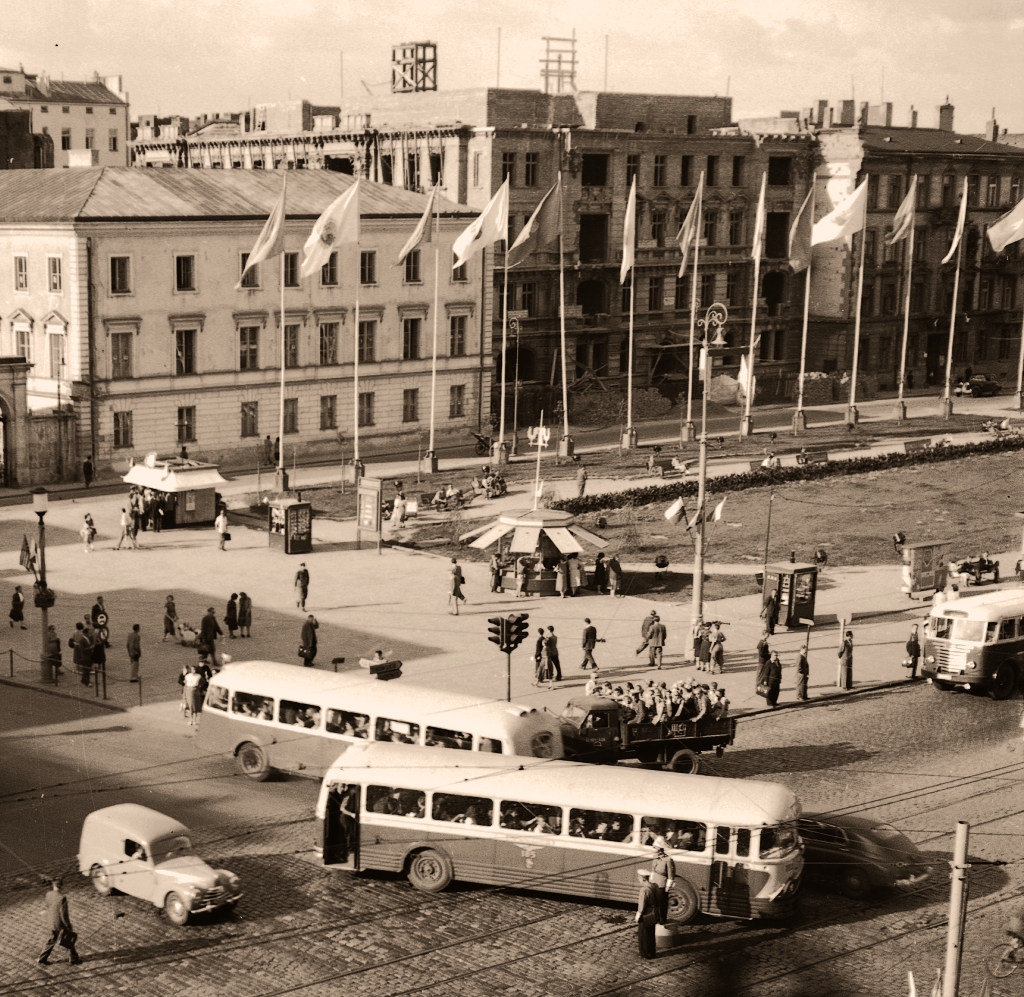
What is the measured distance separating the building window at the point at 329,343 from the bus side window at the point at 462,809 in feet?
163

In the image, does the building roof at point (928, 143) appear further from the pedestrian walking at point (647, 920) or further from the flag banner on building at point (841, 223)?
the pedestrian walking at point (647, 920)

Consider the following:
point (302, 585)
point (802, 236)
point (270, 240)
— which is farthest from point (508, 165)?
point (302, 585)

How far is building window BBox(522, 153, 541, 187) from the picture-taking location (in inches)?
3516

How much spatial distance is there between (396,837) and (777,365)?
250 feet

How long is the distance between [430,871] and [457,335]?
5463 centimetres

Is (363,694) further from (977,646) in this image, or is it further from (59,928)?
(977,646)

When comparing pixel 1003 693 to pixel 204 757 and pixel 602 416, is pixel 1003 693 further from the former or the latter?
pixel 602 416

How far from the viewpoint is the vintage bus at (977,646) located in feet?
135

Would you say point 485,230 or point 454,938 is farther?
point 485,230

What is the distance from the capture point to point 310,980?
23547 mm

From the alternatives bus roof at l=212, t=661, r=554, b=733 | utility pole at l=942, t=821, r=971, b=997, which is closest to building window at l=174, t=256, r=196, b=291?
bus roof at l=212, t=661, r=554, b=733

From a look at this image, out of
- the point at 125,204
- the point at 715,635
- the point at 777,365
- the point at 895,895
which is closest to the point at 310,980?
the point at 895,895

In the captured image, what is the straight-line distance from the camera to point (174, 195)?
7062cm

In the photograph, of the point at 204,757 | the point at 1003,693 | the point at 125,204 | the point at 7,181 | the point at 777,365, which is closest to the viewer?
the point at 204,757
